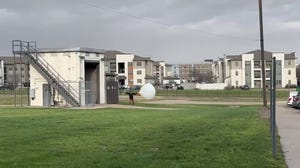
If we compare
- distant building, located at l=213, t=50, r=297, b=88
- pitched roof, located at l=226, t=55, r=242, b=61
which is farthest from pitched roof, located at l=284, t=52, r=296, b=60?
pitched roof, located at l=226, t=55, r=242, b=61

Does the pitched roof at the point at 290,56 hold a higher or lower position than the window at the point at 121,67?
higher

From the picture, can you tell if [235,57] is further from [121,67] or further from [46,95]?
[46,95]

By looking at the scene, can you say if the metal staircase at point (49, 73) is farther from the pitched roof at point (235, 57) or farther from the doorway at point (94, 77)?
the pitched roof at point (235, 57)

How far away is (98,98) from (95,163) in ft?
140

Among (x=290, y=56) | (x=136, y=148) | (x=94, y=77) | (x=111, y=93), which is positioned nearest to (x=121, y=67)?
(x=290, y=56)

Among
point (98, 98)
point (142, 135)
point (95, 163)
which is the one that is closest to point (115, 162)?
point (95, 163)

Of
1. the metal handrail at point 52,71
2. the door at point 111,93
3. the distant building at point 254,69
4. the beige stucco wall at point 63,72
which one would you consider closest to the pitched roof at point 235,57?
the distant building at point 254,69

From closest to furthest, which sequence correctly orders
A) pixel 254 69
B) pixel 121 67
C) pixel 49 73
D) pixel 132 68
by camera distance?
pixel 49 73
pixel 254 69
pixel 132 68
pixel 121 67

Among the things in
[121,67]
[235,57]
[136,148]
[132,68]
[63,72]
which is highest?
[235,57]

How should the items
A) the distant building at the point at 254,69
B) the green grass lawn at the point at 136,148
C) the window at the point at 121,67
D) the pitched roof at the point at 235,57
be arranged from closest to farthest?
the green grass lawn at the point at 136,148 → the distant building at the point at 254,69 → the pitched roof at the point at 235,57 → the window at the point at 121,67

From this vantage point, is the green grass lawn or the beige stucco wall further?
the beige stucco wall

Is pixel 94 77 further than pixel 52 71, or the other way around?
pixel 94 77

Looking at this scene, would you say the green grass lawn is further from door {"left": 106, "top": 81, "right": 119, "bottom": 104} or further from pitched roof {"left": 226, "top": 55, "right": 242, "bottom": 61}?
pitched roof {"left": 226, "top": 55, "right": 242, "bottom": 61}

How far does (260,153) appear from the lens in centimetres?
1172
